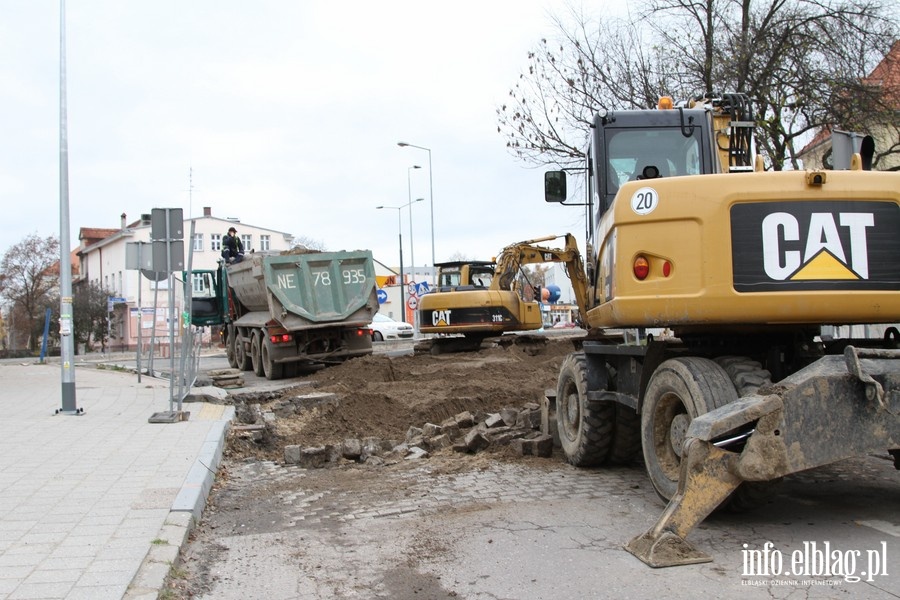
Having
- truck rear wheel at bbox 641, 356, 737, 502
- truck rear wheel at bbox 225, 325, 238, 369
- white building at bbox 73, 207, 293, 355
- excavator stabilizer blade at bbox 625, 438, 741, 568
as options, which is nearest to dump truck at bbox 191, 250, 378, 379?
truck rear wheel at bbox 225, 325, 238, 369

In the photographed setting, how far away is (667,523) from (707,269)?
1.54 m

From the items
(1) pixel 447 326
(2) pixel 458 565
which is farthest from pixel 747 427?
(1) pixel 447 326

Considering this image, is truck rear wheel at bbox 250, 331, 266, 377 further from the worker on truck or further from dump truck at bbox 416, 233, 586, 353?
dump truck at bbox 416, 233, 586, 353

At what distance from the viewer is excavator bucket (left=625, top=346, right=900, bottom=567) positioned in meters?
4.54

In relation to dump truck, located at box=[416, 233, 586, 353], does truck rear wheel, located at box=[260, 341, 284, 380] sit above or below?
below

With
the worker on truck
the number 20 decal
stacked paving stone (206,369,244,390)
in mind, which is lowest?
stacked paving stone (206,369,244,390)

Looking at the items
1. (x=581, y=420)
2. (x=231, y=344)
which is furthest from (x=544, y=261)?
(x=231, y=344)

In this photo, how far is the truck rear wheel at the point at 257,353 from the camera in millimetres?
19016

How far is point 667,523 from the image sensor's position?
4625 millimetres

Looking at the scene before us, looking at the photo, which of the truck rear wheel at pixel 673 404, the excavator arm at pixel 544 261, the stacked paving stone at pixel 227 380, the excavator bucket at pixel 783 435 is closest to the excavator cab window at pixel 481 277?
the excavator arm at pixel 544 261

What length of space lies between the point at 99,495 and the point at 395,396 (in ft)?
19.6

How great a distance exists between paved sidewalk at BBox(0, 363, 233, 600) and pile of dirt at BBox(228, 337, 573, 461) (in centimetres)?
91

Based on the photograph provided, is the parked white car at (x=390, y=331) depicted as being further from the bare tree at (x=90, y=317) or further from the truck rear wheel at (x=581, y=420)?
the bare tree at (x=90, y=317)

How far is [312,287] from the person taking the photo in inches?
714
